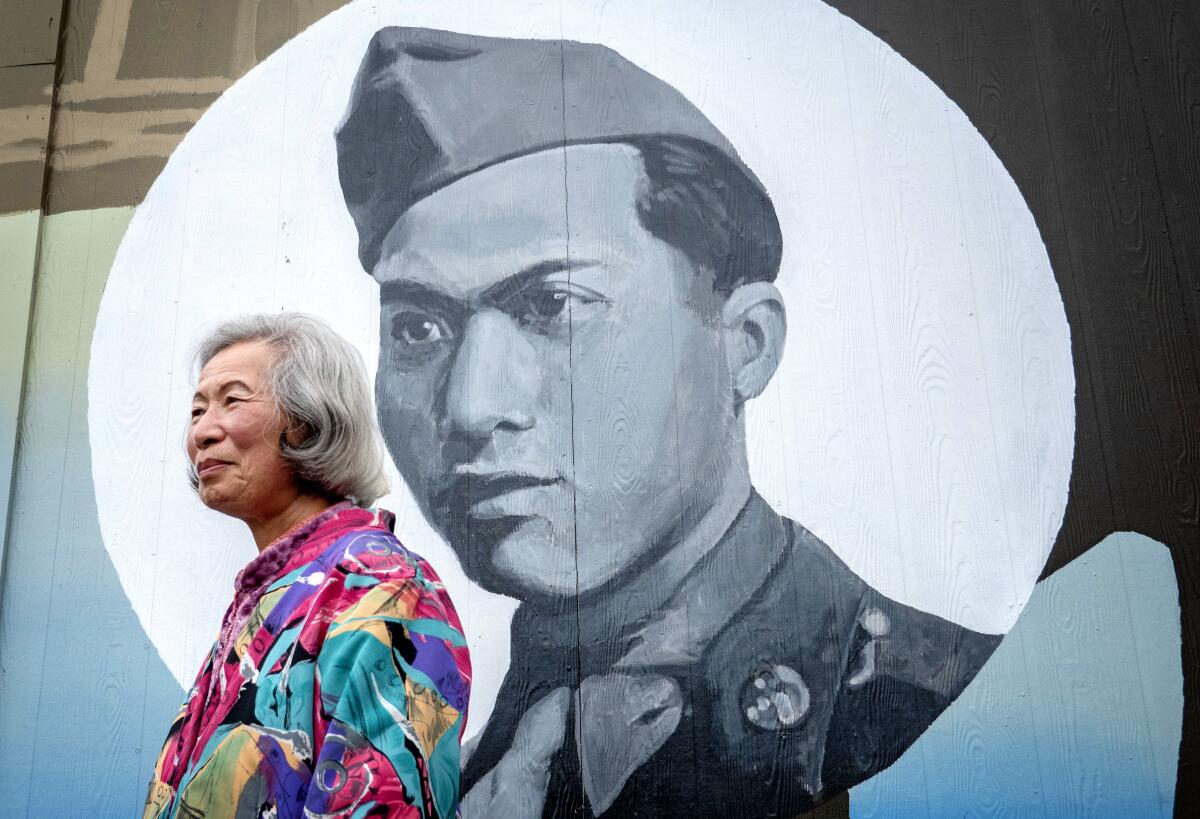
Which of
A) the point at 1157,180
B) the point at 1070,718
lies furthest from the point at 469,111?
the point at 1070,718

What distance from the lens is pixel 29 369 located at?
107 inches

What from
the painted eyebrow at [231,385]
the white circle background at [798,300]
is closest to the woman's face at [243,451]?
the painted eyebrow at [231,385]

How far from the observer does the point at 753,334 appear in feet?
8.38

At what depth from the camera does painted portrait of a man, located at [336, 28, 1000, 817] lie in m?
2.27

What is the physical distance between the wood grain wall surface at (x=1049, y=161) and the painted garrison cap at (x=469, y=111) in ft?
1.18

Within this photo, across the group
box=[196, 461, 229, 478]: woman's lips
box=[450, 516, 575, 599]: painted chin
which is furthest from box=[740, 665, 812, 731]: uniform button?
box=[196, 461, 229, 478]: woman's lips

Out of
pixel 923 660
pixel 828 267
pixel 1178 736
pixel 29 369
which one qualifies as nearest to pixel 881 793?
pixel 923 660

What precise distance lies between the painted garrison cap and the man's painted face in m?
0.06

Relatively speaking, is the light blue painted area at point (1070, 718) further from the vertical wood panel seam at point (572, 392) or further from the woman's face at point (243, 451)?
the woman's face at point (243, 451)

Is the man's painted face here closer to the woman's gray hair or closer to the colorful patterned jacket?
the woman's gray hair

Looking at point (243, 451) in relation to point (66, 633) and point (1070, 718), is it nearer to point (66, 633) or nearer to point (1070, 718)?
point (66, 633)

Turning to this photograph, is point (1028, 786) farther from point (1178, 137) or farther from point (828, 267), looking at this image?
point (1178, 137)

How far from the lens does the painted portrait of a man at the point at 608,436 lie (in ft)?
7.45

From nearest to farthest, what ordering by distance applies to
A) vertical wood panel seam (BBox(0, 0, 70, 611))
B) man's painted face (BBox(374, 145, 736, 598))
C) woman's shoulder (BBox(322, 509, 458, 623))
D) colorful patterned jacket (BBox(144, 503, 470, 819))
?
1. colorful patterned jacket (BBox(144, 503, 470, 819))
2. woman's shoulder (BBox(322, 509, 458, 623))
3. man's painted face (BBox(374, 145, 736, 598))
4. vertical wood panel seam (BBox(0, 0, 70, 611))
